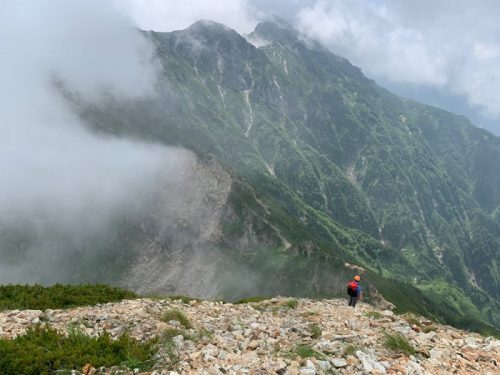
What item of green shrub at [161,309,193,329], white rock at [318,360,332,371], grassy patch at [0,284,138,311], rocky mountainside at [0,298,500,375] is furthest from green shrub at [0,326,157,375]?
grassy patch at [0,284,138,311]

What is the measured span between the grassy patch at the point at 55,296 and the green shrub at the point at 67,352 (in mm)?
13553

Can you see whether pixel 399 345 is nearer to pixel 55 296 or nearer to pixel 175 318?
pixel 175 318

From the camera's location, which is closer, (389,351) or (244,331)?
(389,351)

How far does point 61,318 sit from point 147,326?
228 inches

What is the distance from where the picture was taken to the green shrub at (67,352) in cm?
1667

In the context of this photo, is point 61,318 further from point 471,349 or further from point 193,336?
point 471,349

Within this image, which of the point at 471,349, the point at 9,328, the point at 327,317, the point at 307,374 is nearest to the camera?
the point at 307,374

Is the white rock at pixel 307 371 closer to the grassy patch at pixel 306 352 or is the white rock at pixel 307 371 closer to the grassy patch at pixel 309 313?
the grassy patch at pixel 306 352

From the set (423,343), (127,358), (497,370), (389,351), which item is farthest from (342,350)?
(127,358)

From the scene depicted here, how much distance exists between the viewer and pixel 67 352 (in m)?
17.5

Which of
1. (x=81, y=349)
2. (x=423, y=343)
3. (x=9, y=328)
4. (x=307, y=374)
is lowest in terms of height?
(x=9, y=328)

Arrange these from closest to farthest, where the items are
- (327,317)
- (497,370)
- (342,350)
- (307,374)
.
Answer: (307,374), (497,370), (342,350), (327,317)

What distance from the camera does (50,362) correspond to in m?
16.8

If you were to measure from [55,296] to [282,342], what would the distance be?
2090 centimetres
